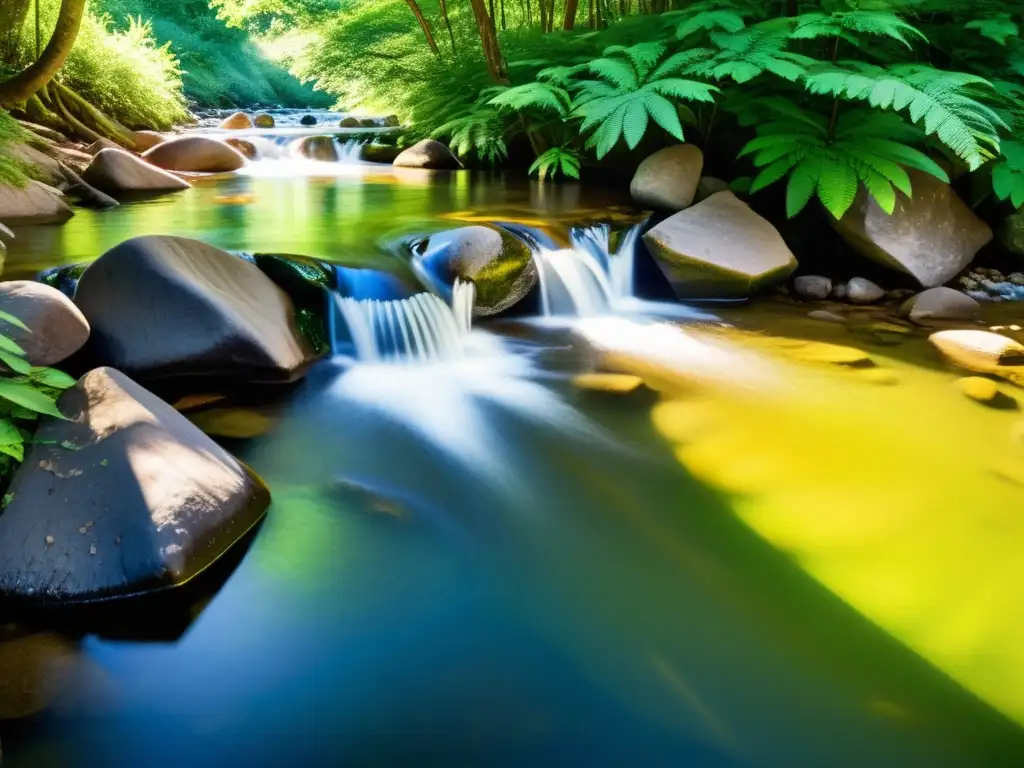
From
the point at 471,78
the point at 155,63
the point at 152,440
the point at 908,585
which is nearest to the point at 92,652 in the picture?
the point at 152,440

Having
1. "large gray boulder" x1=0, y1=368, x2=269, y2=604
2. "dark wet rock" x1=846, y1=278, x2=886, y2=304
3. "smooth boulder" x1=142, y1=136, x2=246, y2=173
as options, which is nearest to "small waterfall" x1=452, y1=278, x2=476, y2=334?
"large gray boulder" x1=0, y1=368, x2=269, y2=604

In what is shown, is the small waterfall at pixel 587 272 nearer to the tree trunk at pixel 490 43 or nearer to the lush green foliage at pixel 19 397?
the lush green foliage at pixel 19 397

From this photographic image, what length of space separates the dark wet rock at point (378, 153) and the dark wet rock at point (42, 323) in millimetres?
7901

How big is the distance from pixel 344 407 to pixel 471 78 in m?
7.52

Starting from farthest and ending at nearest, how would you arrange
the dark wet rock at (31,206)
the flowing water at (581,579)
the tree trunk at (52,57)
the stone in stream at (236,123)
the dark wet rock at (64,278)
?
the stone in stream at (236,123) → the dark wet rock at (31,206) → the tree trunk at (52,57) → the dark wet rock at (64,278) → the flowing water at (581,579)

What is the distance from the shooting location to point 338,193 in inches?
296

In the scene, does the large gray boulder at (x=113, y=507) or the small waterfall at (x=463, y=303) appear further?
the small waterfall at (x=463, y=303)

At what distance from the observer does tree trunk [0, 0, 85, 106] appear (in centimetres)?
472

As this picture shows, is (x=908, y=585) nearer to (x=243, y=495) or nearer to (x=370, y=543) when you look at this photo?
(x=370, y=543)

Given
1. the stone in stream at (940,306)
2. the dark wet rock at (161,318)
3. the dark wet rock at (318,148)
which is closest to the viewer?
the dark wet rock at (161,318)

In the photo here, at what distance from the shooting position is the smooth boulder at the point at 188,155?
922cm

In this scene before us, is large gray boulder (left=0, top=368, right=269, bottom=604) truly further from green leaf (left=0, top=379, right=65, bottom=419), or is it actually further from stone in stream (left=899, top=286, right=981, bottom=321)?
stone in stream (left=899, top=286, right=981, bottom=321)

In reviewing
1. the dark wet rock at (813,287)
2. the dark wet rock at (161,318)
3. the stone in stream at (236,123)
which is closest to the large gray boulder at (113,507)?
the dark wet rock at (161,318)

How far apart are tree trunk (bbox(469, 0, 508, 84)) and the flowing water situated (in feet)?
17.0
